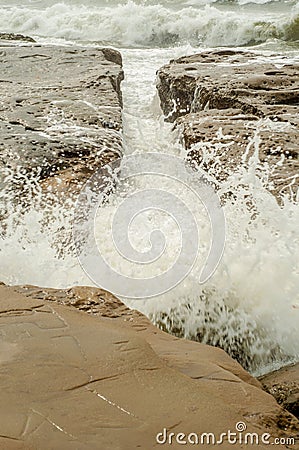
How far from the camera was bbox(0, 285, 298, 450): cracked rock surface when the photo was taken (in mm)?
1456

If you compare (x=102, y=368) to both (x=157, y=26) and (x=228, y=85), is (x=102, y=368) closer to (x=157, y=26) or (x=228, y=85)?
(x=228, y=85)

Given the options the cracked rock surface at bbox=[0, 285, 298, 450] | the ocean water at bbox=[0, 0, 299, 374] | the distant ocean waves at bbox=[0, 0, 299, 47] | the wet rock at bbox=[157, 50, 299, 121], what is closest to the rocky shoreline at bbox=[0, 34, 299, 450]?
the cracked rock surface at bbox=[0, 285, 298, 450]

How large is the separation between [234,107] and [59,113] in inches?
54.9

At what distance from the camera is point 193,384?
174 centimetres

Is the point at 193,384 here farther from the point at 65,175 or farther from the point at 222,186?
the point at 65,175

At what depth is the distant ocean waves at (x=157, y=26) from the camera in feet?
38.0

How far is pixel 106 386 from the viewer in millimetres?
1647

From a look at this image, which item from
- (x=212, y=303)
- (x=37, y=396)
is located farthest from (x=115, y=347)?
(x=212, y=303)

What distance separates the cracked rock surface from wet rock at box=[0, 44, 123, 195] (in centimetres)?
179

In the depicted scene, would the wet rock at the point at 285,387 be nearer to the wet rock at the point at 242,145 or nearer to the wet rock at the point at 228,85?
the wet rock at the point at 242,145

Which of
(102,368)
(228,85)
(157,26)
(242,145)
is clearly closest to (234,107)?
(228,85)

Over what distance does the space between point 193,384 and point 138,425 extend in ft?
0.92

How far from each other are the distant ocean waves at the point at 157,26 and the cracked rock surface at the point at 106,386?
9.94 metres

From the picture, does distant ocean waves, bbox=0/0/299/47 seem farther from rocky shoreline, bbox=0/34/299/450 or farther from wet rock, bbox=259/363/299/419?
wet rock, bbox=259/363/299/419
